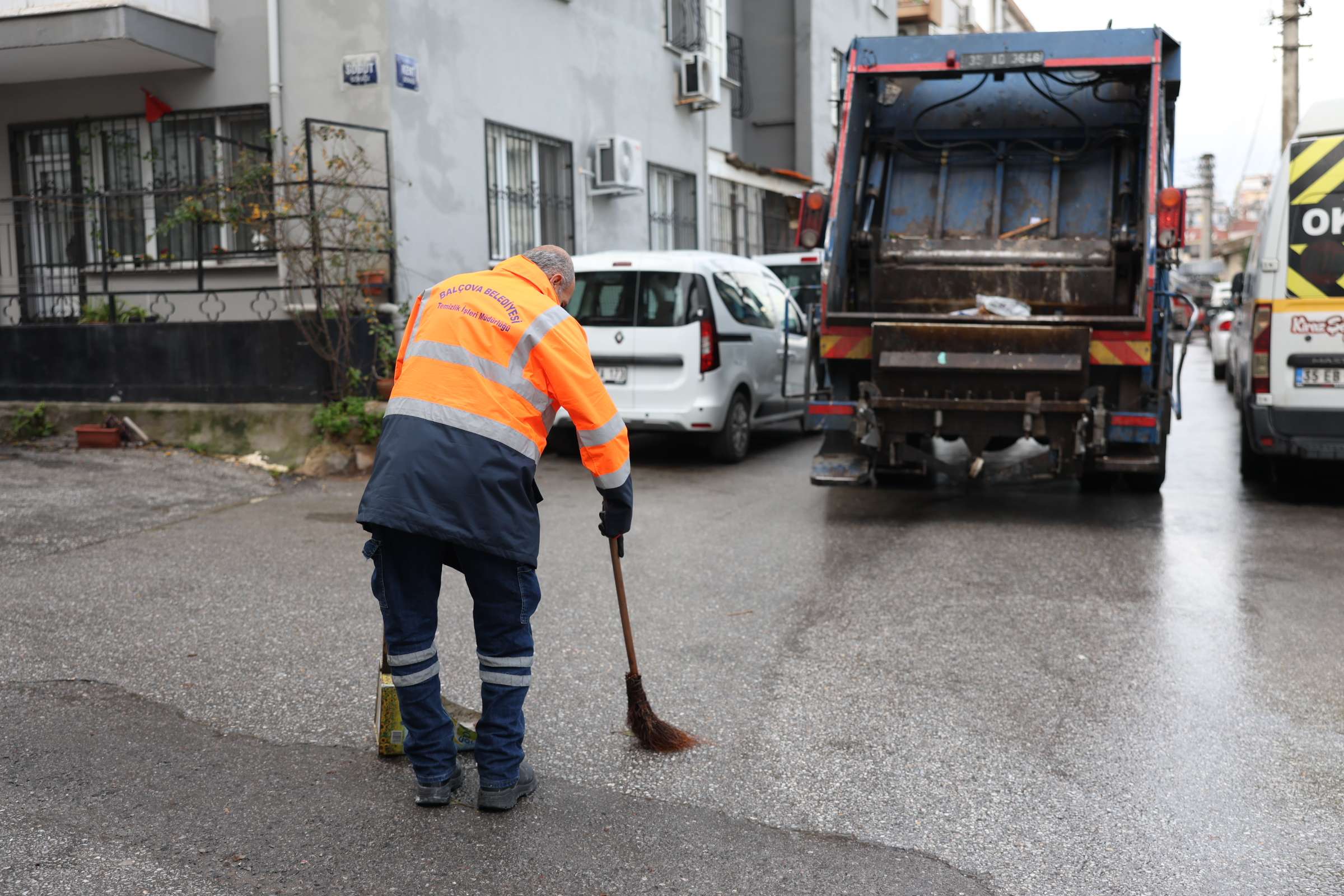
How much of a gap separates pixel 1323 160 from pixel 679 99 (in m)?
9.94

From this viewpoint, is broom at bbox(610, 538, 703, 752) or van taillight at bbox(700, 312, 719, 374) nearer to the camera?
broom at bbox(610, 538, 703, 752)

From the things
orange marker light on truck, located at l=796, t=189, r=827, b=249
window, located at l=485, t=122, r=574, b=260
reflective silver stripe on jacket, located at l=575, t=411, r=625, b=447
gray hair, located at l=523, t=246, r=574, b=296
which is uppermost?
window, located at l=485, t=122, r=574, b=260

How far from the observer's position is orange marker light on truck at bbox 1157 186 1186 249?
25.8ft

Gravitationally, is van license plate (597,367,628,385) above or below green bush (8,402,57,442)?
above

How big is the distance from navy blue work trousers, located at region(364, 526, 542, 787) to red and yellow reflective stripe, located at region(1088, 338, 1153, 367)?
5127 mm

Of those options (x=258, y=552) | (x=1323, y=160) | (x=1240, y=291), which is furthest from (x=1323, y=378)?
(x=258, y=552)

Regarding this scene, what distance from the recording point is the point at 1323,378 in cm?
799

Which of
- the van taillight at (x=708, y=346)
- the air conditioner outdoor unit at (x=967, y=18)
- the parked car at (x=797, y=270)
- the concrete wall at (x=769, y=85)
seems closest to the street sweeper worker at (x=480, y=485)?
the van taillight at (x=708, y=346)

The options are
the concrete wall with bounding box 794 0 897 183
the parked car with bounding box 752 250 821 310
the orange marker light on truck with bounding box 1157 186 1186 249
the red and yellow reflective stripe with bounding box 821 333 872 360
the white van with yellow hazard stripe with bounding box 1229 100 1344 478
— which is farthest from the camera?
the concrete wall with bounding box 794 0 897 183

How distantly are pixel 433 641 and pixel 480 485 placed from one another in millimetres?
520

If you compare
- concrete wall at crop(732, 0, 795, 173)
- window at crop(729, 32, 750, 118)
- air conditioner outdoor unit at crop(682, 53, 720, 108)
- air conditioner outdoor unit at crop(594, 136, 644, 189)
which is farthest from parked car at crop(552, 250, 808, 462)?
concrete wall at crop(732, 0, 795, 173)

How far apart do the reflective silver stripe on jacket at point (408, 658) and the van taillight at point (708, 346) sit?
21.5ft

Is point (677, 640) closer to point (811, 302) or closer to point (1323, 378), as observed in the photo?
point (811, 302)

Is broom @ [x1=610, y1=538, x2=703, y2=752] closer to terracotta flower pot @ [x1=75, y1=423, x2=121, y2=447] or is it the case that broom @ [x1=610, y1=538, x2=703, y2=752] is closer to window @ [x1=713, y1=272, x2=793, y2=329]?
window @ [x1=713, y1=272, x2=793, y2=329]
